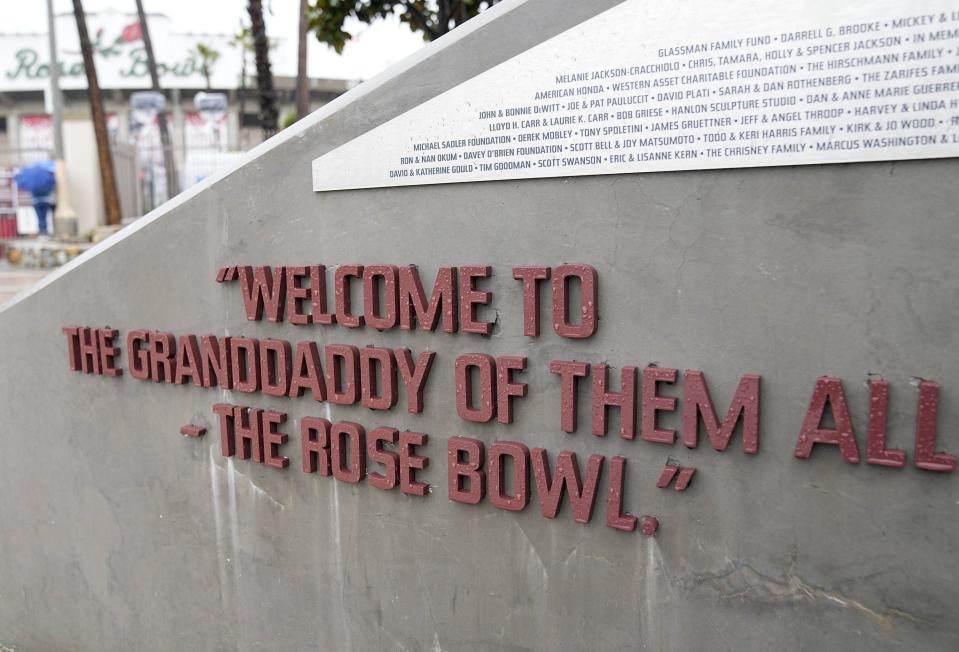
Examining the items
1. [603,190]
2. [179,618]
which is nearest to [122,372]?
[179,618]

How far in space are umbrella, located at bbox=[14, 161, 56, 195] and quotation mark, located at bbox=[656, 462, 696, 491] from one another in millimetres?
14219

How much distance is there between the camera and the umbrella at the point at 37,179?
46.5ft

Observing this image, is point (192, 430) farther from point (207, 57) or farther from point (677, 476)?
point (207, 57)

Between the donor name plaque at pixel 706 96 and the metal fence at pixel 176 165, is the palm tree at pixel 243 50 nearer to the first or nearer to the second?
the metal fence at pixel 176 165

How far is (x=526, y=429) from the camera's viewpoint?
3064mm

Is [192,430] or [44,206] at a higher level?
[44,206]

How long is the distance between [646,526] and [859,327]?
945 mm

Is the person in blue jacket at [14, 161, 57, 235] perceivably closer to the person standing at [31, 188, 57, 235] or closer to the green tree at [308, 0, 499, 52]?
the person standing at [31, 188, 57, 235]

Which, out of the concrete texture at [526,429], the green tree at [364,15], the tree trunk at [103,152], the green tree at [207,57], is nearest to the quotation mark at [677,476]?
the concrete texture at [526,429]

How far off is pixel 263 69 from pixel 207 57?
2317 centimetres

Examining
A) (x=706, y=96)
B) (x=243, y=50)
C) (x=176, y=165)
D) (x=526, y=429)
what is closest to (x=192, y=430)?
(x=526, y=429)

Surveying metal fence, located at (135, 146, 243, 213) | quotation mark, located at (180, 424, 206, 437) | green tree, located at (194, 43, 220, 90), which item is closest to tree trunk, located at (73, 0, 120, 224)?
metal fence, located at (135, 146, 243, 213)

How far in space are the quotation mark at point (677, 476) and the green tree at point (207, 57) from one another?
34192 mm

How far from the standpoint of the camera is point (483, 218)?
121 inches
